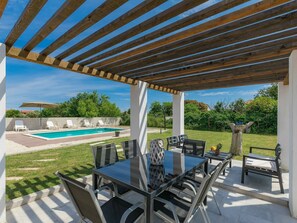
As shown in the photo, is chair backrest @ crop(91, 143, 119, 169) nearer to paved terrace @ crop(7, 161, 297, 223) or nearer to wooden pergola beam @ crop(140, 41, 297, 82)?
paved terrace @ crop(7, 161, 297, 223)

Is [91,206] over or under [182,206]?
over

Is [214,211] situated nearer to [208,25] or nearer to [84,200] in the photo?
[84,200]

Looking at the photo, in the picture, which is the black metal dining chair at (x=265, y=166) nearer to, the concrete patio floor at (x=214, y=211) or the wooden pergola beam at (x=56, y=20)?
the concrete patio floor at (x=214, y=211)

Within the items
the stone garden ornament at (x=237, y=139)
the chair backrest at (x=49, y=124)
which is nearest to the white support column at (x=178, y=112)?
the stone garden ornament at (x=237, y=139)

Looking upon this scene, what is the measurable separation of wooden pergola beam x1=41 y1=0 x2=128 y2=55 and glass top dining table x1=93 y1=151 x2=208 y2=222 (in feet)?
6.73

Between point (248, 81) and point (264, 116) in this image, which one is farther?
point (264, 116)

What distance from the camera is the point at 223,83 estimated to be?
18.4 ft

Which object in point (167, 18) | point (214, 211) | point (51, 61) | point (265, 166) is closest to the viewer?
point (167, 18)

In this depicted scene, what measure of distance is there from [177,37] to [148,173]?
Answer: 6.79 ft

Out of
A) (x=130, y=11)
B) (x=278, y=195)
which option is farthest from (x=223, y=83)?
(x=130, y=11)

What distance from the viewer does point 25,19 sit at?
2107mm

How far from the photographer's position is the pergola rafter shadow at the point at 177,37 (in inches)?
74.9

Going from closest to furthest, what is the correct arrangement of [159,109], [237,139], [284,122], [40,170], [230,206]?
1. [230,206]
2. [40,170]
3. [284,122]
4. [237,139]
5. [159,109]

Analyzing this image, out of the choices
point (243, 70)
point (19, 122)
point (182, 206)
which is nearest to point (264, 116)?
point (243, 70)
